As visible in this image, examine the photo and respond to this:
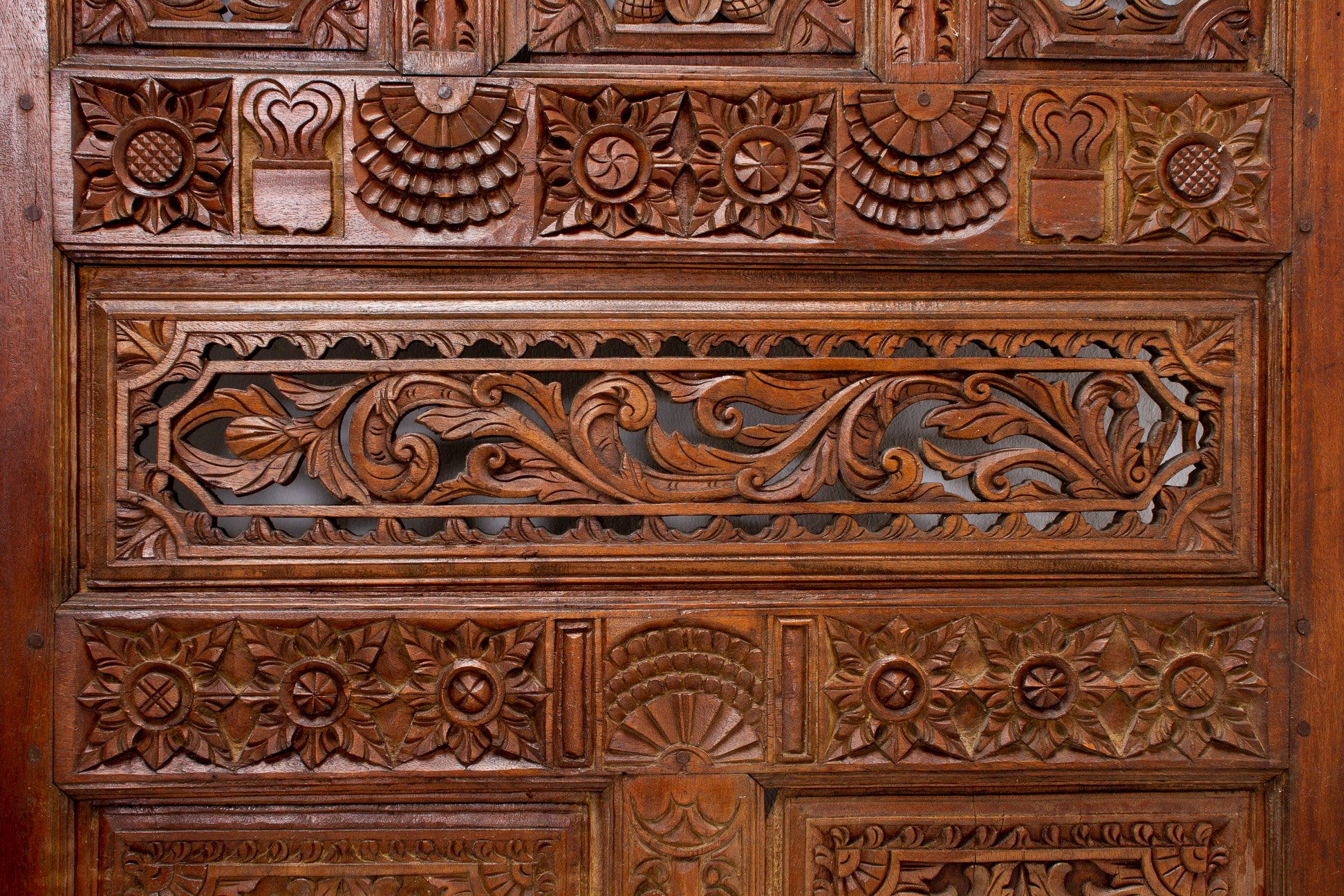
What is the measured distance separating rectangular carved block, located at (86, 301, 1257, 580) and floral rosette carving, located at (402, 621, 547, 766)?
0.08m

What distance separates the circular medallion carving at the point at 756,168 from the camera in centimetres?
94

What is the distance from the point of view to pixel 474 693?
94cm

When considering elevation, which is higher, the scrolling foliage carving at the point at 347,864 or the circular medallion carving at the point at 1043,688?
the circular medallion carving at the point at 1043,688

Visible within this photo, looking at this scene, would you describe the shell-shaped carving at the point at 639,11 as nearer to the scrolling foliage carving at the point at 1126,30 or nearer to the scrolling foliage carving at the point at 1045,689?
the scrolling foliage carving at the point at 1126,30

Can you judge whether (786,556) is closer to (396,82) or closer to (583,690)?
(583,690)

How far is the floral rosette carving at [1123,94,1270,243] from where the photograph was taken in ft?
3.15

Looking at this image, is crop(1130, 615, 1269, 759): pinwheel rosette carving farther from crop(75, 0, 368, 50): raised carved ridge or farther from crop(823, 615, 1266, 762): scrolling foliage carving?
crop(75, 0, 368, 50): raised carved ridge

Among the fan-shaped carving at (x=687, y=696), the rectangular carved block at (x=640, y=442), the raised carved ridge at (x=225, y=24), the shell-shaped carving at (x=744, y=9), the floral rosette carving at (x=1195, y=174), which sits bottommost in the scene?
the fan-shaped carving at (x=687, y=696)

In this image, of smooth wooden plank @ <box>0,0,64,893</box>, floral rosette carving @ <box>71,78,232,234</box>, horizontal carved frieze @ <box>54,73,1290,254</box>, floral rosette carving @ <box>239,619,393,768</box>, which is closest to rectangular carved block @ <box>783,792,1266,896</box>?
floral rosette carving @ <box>239,619,393,768</box>

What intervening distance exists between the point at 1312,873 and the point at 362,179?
4.58 ft

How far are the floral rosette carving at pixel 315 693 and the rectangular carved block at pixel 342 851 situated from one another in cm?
8

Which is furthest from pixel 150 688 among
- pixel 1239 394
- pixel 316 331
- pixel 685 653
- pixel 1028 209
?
pixel 1239 394

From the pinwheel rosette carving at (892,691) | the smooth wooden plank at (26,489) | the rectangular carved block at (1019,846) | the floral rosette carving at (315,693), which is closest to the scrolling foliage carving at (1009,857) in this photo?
the rectangular carved block at (1019,846)

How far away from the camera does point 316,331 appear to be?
0.94m
